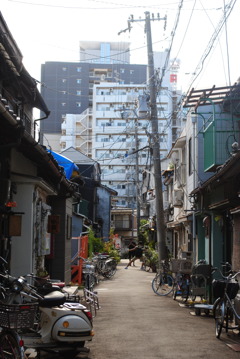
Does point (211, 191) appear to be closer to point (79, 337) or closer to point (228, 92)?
point (228, 92)

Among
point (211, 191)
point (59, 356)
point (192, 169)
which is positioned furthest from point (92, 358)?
point (192, 169)

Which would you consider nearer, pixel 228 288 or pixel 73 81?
pixel 228 288

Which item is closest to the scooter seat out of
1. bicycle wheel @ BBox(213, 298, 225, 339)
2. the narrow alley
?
the narrow alley

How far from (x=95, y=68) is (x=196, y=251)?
243ft

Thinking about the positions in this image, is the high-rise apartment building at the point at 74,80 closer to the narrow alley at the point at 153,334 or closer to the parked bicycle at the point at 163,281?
the parked bicycle at the point at 163,281

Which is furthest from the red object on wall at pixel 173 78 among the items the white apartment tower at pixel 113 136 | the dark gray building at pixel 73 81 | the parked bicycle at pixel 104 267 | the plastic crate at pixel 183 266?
the plastic crate at pixel 183 266

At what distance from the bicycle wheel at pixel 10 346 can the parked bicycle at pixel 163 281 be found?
1288 centimetres

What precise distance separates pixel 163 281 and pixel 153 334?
9.65 meters

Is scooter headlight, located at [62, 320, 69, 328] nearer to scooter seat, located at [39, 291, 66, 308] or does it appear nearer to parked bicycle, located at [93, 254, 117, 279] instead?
scooter seat, located at [39, 291, 66, 308]

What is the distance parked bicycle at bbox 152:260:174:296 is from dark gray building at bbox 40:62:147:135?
220ft

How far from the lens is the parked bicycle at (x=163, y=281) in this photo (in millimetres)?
18750

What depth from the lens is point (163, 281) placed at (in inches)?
766

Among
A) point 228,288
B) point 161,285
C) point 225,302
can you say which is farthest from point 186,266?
point 225,302

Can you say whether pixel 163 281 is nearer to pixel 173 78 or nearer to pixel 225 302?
pixel 225 302
